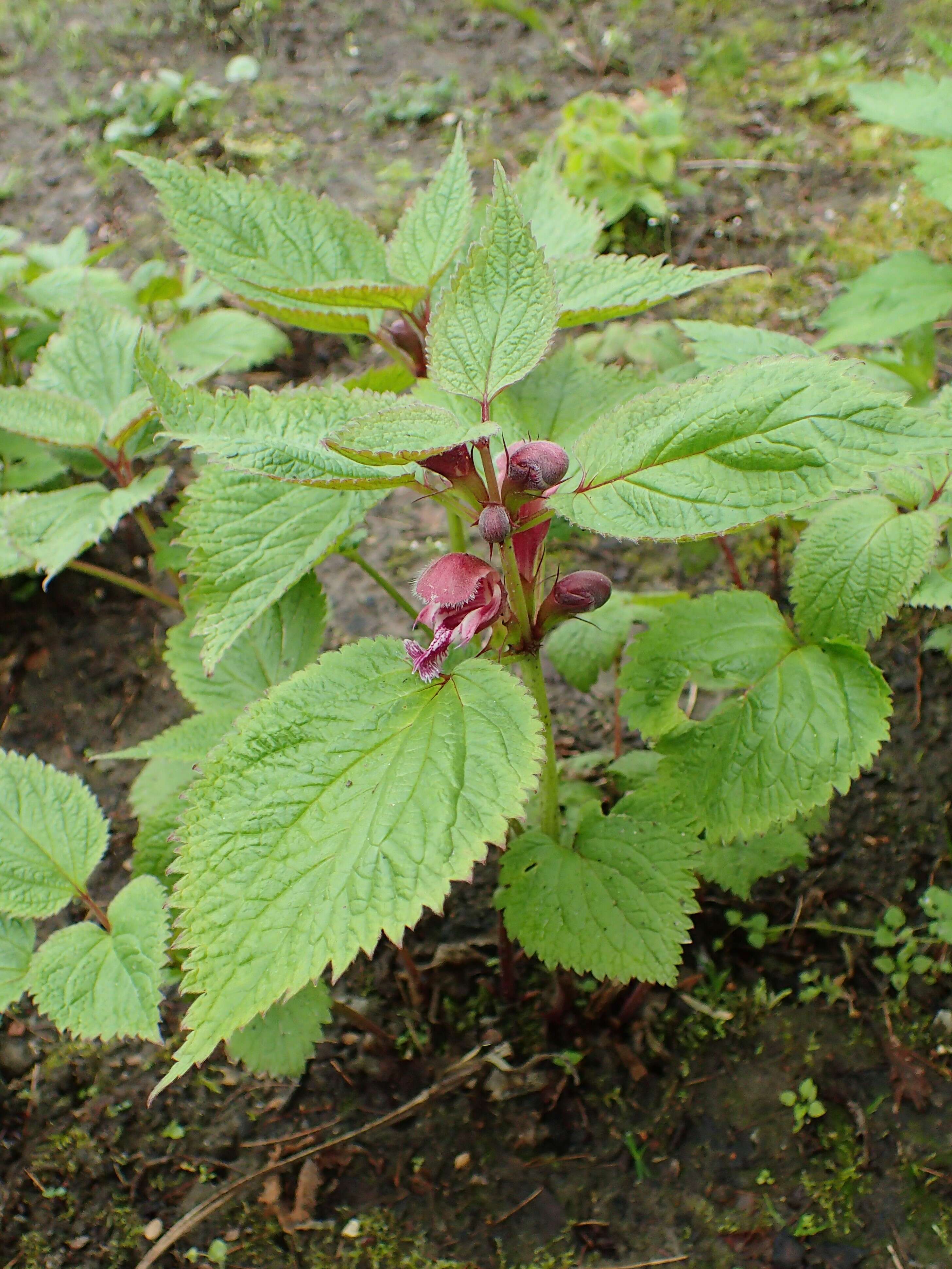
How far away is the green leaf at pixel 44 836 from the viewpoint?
161 cm

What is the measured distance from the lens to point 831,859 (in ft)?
6.84

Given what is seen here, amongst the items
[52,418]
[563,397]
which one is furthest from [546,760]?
[52,418]

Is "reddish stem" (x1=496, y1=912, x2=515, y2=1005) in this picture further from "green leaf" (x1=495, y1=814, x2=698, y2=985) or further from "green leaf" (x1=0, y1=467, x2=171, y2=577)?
"green leaf" (x1=0, y1=467, x2=171, y2=577)

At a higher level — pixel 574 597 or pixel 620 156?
pixel 620 156

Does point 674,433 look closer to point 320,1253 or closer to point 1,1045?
point 320,1253

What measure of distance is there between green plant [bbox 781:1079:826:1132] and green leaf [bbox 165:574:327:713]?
49.4 inches

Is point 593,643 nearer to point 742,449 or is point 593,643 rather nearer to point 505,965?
point 505,965

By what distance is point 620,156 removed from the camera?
3.08 metres

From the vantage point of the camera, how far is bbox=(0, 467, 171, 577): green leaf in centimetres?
186

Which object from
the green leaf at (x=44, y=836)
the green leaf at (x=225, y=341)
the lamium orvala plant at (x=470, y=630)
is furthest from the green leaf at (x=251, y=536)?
the green leaf at (x=225, y=341)

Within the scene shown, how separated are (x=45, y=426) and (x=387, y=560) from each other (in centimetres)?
99

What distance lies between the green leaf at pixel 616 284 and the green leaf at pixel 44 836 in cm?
118

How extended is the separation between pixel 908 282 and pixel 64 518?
2031 mm

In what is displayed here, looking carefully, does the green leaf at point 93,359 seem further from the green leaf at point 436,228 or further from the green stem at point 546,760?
the green stem at point 546,760
